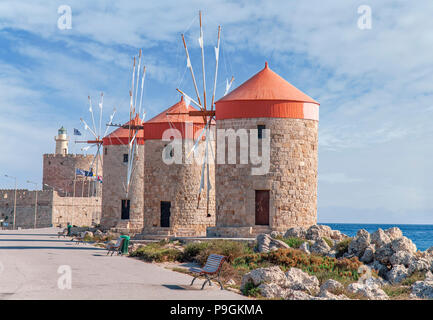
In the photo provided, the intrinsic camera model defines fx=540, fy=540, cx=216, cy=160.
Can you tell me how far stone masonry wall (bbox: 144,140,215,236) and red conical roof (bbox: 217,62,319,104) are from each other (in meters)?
7.39

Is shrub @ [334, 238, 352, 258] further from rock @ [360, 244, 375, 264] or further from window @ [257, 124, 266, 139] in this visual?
window @ [257, 124, 266, 139]

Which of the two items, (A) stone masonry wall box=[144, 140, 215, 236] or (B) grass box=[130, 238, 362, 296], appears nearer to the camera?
(B) grass box=[130, 238, 362, 296]

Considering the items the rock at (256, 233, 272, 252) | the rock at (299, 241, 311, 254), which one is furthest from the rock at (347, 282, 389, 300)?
the rock at (256, 233, 272, 252)

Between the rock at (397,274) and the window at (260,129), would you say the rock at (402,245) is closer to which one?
the rock at (397,274)

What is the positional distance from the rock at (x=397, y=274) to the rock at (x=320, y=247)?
2.72 m

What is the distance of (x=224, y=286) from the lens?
1205 centimetres

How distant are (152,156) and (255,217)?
10.2 m

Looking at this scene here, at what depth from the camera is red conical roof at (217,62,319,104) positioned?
72.7 ft

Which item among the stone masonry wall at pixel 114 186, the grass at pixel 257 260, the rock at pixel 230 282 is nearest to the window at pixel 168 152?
the stone masonry wall at pixel 114 186

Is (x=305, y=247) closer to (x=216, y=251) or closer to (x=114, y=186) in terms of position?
(x=216, y=251)

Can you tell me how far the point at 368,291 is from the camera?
1099 centimetres

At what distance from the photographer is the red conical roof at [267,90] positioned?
72.7 feet

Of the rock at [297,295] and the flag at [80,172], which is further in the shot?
the flag at [80,172]
